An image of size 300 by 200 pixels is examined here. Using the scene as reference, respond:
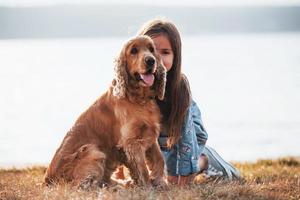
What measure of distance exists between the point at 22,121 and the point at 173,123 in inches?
302

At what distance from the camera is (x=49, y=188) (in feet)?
17.9

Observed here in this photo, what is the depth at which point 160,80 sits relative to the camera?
5.75 meters

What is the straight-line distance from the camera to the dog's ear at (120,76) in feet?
18.3

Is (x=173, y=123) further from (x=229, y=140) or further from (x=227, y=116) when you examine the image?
(x=227, y=116)

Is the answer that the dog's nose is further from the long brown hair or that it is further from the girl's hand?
the girl's hand

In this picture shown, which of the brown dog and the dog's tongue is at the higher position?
the dog's tongue

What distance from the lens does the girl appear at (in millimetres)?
6000

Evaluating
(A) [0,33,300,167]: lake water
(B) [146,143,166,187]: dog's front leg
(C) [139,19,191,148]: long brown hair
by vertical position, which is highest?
(C) [139,19,191,148]: long brown hair

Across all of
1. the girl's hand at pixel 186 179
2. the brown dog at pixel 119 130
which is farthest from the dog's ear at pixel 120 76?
the girl's hand at pixel 186 179

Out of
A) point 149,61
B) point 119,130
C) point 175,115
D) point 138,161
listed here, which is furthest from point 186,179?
point 149,61

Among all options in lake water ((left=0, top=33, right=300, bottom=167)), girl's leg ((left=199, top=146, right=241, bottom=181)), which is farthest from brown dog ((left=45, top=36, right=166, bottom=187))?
girl's leg ((left=199, top=146, right=241, bottom=181))

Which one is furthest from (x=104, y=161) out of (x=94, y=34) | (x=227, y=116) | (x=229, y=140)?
(x=94, y=34)

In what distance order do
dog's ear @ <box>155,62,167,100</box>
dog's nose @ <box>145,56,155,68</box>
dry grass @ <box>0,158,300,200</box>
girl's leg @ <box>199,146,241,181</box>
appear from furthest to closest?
1. girl's leg @ <box>199,146,241,181</box>
2. dog's ear @ <box>155,62,167,100</box>
3. dog's nose @ <box>145,56,155,68</box>
4. dry grass @ <box>0,158,300,200</box>

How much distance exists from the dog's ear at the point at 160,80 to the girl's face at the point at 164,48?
0.26 metres
